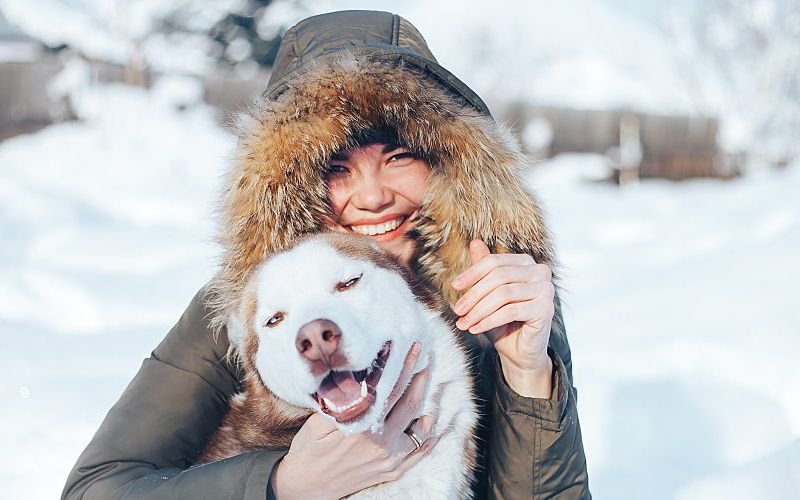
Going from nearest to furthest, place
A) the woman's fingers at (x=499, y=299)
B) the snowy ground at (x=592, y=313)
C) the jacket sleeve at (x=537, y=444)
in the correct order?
the woman's fingers at (x=499, y=299) → the jacket sleeve at (x=537, y=444) → the snowy ground at (x=592, y=313)

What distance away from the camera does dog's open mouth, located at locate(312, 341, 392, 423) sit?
63.2 inches

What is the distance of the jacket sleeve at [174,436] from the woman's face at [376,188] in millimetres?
488

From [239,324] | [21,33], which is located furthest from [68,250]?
[21,33]

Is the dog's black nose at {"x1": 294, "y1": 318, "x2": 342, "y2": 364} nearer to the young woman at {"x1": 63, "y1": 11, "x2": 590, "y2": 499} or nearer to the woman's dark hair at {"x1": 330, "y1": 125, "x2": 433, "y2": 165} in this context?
the young woman at {"x1": 63, "y1": 11, "x2": 590, "y2": 499}

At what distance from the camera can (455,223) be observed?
2.11 m

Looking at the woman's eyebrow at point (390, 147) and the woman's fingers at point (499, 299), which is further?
the woman's eyebrow at point (390, 147)

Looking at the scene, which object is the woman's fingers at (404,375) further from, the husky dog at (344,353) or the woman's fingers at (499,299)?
the woman's fingers at (499,299)

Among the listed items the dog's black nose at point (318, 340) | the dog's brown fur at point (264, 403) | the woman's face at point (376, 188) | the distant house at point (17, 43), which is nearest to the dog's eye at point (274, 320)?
the dog's brown fur at point (264, 403)

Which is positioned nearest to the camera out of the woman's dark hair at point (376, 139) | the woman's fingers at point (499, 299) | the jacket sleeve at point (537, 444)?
the woman's fingers at point (499, 299)

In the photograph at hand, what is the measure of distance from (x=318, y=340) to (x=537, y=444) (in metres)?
0.75

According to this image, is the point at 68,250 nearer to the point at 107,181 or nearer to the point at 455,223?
the point at 107,181

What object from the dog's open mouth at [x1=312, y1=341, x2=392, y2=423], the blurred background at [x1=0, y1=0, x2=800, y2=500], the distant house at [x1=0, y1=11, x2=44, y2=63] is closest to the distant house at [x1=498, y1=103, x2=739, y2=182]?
the blurred background at [x1=0, y1=0, x2=800, y2=500]

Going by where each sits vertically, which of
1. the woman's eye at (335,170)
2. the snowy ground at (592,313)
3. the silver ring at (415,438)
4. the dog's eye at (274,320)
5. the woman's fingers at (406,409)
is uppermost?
the woman's eye at (335,170)

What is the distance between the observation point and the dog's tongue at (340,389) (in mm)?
1609
